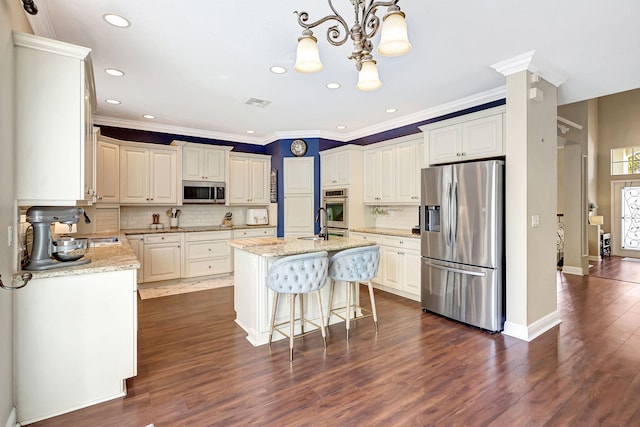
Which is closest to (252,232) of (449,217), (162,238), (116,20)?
(162,238)

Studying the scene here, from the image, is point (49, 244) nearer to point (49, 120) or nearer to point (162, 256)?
point (49, 120)

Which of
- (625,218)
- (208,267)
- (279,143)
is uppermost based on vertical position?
(279,143)

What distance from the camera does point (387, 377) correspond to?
2.44 meters

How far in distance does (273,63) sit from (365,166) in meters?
2.78

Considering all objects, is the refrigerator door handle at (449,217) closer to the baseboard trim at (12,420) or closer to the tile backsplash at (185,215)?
the baseboard trim at (12,420)

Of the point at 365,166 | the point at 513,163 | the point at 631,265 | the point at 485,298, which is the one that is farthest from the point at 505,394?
the point at 631,265

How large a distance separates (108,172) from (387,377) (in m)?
4.71

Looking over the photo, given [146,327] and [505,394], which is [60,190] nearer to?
[146,327]

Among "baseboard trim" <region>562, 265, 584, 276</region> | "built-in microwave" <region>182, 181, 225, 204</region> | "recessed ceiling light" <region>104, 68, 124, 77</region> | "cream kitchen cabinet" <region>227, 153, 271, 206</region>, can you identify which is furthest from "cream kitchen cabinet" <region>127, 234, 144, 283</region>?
"baseboard trim" <region>562, 265, 584, 276</region>

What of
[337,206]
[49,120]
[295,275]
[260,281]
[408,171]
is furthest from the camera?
[337,206]

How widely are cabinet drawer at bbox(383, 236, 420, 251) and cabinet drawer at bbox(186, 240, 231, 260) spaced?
2813 millimetres

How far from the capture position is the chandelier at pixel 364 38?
5.45ft

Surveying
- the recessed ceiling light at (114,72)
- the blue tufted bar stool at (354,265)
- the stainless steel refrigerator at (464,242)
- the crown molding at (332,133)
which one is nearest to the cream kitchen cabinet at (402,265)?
the stainless steel refrigerator at (464,242)

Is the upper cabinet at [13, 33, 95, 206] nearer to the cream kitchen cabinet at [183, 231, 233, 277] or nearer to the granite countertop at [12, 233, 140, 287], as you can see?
the granite countertop at [12, 233, 140, 287]
